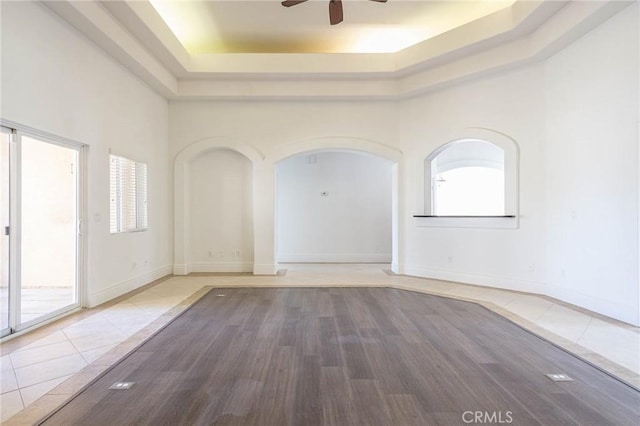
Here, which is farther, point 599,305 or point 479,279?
point 479,279

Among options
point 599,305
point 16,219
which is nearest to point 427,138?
point 599,305

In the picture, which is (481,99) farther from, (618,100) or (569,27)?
(618,100)

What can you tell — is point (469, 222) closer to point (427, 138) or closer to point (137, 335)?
point (427, 138)

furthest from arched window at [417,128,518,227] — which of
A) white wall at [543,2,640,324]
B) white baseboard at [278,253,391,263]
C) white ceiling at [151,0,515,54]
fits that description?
white ceiling at [151,0,515,54]

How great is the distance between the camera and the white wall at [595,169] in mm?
3734

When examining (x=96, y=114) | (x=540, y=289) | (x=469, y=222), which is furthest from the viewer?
(x=469, y=222)

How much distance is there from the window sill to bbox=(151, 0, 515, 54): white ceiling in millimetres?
3298

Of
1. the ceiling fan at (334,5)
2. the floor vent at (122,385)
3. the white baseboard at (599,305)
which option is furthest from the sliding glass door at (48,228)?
the white baseboard at (599,305)

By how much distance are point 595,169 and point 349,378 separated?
4084 millimetres

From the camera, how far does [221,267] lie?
689 centimetres

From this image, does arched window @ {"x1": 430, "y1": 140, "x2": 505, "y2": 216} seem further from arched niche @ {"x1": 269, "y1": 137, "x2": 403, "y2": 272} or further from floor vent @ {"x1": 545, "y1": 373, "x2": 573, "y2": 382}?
floor vent @ {"x1": 545, "y1": 373, "x2": 573, "y2": 382}

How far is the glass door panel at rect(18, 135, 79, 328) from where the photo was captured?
4.04 metres

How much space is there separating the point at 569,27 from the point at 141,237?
22.9 feet

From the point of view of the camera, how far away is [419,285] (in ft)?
18.5
